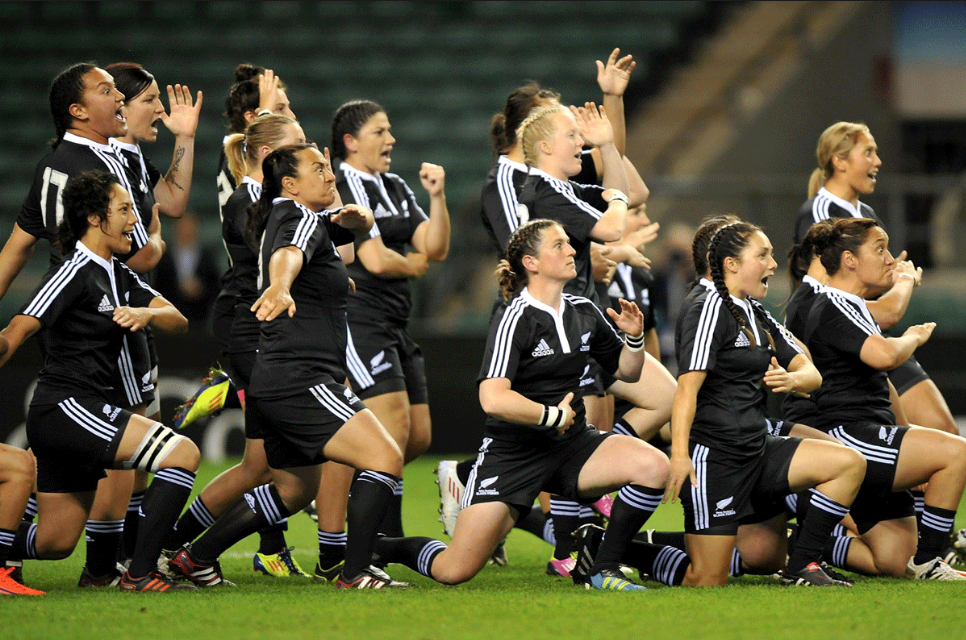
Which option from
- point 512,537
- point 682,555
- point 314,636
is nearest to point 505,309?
point 682,555

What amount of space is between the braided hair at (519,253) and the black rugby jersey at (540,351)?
0.06 meters

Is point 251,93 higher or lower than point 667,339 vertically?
higher

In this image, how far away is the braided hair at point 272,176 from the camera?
4.99m

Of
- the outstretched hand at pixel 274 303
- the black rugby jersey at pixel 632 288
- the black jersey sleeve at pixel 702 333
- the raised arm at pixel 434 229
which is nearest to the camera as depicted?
the outstretched hand at pixel 274 303

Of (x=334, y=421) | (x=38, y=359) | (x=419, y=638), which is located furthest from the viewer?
(x=38, y=359)

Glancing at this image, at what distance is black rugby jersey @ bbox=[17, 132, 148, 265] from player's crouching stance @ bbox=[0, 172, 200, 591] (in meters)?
0.32

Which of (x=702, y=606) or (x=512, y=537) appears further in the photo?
(x=512, y=537)

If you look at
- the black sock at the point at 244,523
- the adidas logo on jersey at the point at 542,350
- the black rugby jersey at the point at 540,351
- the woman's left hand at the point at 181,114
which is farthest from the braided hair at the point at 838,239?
the woman's left hand at the point at 181,114

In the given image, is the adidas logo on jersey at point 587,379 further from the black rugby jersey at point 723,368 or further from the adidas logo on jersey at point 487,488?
the adidas logo on jersey at point 487,488

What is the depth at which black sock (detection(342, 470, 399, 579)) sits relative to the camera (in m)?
4.76

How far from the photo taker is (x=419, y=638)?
382 centimetres

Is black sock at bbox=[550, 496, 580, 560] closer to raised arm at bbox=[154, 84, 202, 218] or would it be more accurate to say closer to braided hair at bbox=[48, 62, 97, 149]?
raised arm at bbox=[154, 84, 202, 218]

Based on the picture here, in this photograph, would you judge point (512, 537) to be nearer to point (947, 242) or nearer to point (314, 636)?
point (314, 636)

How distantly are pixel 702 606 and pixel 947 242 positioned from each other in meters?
6.89
